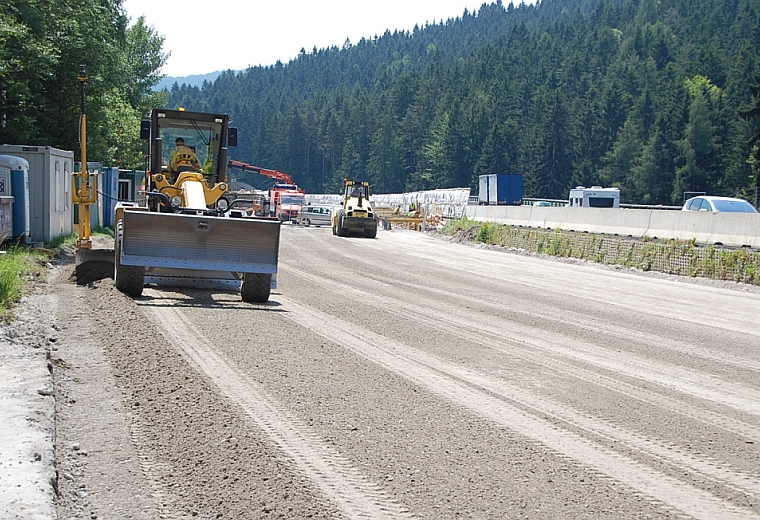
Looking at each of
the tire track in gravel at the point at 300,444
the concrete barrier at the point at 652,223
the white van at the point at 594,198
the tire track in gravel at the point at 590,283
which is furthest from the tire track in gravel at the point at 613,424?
the white van at the point at 594,198

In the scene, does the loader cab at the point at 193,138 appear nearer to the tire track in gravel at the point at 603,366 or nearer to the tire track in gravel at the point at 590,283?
the tire track in gravel at the point at 603,366

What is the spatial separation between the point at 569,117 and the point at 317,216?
72801 mm

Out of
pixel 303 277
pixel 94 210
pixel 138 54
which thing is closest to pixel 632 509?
pixel 303 277

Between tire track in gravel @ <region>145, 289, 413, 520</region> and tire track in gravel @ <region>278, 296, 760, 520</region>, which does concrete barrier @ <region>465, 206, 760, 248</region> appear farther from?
tire track in gravel @ <region>145, 289, 413, 520</region>

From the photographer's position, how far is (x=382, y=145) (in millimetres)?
151125

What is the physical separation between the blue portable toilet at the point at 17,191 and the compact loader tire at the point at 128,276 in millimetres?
7129

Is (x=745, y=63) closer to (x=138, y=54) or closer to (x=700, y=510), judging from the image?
(x=138, y=54)

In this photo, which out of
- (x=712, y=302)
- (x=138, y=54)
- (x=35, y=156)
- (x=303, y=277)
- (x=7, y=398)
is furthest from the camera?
(x=138, y=54)

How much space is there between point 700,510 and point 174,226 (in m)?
9.09

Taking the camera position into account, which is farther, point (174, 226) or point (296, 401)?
point (174, 226)

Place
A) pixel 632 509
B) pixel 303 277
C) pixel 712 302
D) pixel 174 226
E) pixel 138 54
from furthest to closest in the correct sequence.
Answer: pixel 138 54 → pixel 303 277 → pixel 712 302 → pixel 174 226 → pixel 632 509

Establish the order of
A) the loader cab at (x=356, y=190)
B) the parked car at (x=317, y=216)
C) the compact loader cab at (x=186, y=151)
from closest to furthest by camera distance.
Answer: the compact loader cab at (x=186, y=151), the loader cab at (x=356, y=190), the parked car at (x=317, y=216)

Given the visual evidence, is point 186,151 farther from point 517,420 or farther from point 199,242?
point 517,420

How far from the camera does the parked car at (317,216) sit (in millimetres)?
51391
